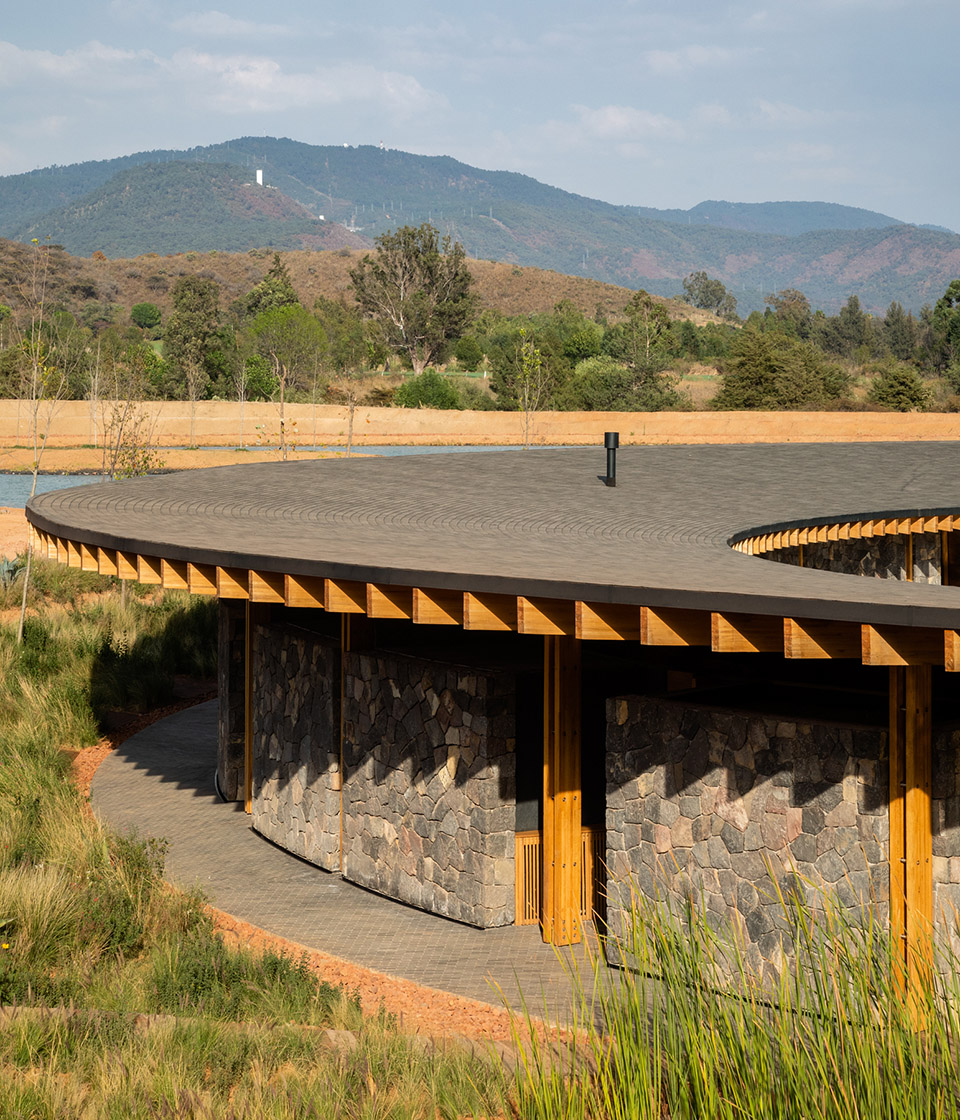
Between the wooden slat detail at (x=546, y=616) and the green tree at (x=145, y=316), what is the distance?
123439 mm

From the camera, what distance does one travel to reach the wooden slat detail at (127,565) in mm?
9539

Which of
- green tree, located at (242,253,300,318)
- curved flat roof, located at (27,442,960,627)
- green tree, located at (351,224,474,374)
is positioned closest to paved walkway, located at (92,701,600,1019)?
curved flat roof, located at (27,442,960,627)

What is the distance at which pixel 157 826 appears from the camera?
11805 mm

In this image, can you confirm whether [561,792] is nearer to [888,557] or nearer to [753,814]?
[753,814]

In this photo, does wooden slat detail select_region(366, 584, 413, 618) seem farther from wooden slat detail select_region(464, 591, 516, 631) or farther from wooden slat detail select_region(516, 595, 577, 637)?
wooden slat detail select_region(516, 595, 577, 637)

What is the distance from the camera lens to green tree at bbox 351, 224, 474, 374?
9700cm

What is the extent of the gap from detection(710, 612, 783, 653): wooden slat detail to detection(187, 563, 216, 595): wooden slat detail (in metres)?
Result: 3.96

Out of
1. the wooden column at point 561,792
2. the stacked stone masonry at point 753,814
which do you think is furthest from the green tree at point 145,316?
the stacked stone masonry at point 753,814

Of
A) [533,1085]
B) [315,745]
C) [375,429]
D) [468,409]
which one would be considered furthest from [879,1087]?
[468,409]

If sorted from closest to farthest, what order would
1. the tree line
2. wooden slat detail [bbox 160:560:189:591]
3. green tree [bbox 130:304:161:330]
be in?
wooden slat detail [bbox 160:560:189:591] < the tree line < green tree [bbox 130:304:161:330]

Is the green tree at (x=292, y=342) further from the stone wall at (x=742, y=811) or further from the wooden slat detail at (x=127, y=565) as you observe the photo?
the stone wall at (x=742, y=811)

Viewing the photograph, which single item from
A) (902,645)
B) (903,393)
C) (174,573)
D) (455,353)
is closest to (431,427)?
(903,393)

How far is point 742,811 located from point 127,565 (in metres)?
5.05

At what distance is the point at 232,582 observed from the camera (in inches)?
343
